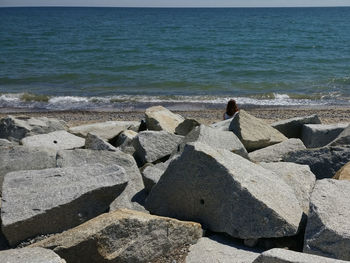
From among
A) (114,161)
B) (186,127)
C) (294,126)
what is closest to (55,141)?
(114,161)

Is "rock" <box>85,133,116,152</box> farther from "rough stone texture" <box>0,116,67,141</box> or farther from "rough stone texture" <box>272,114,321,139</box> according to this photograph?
"rough stone texture" <box>272,114,321,139</box>

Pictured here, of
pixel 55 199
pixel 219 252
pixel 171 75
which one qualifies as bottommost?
pixel 171 75

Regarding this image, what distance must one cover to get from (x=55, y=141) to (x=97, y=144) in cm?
94

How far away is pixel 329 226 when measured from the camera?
361 cm

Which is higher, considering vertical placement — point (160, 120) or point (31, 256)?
point (31, 256)

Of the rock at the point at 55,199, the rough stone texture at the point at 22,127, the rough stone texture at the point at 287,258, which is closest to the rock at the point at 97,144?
the rock at the point at 55,199

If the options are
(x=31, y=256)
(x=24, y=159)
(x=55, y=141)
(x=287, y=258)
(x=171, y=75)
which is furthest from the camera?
(x=171, y=75)

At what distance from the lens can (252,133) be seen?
668 cm

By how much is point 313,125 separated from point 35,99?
11691 mm

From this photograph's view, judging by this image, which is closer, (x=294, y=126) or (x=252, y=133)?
(x=252, y=133)

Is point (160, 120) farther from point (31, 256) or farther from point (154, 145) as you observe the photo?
point (31, 256)

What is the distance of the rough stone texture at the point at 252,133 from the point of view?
657 cm

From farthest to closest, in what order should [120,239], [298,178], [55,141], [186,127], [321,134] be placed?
[186,127] → [321,134] → [55,141] → [298,178] → [120,239]

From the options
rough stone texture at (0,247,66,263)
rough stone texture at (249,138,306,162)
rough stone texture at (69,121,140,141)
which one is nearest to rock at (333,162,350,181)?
rough stone texture at (249,138,306,162)
